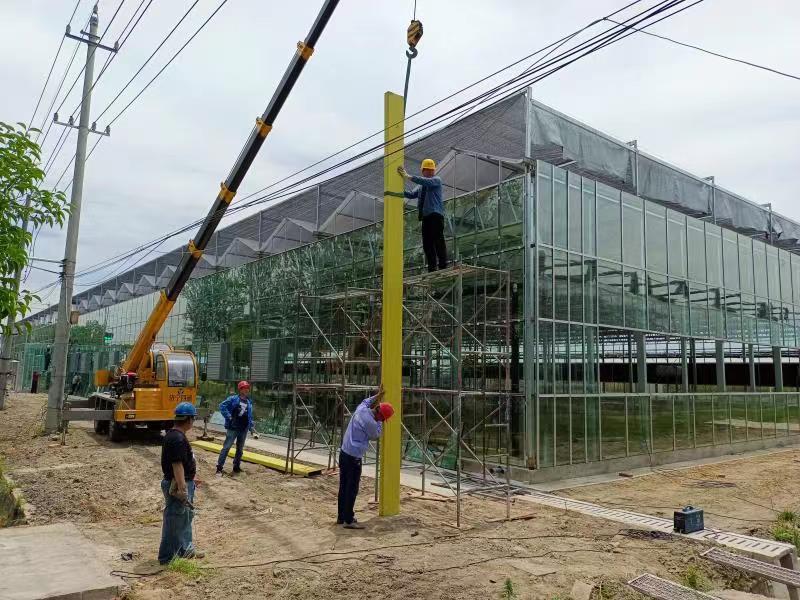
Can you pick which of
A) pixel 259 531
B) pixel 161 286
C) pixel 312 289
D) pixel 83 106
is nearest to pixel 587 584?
pixel 259 531

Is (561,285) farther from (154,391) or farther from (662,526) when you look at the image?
(154,391)

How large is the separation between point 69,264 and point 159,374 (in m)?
4.72

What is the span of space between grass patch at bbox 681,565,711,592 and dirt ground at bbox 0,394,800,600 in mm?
75

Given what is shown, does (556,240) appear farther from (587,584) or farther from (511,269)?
(587,584)

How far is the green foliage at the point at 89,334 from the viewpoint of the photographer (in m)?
43.3

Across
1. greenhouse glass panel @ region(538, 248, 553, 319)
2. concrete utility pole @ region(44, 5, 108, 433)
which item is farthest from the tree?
concrete utility pole @ region(44, 5, 108, 433)

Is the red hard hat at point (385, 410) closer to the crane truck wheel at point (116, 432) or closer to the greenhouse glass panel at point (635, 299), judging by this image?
the greenhouse glass panel at point (635, 299)

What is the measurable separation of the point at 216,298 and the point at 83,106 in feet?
31.4

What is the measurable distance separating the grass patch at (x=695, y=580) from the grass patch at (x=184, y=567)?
5.45 metres

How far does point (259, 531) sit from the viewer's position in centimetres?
827

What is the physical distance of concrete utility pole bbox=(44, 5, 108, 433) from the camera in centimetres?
1772

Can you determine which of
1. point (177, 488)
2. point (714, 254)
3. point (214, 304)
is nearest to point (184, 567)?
point (177, 488)

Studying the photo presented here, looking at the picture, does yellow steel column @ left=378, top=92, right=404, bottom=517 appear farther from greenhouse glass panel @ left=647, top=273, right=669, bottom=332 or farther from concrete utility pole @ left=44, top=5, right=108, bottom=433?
concrete utility pole @ left=44, top=5, right=108, bottom=433

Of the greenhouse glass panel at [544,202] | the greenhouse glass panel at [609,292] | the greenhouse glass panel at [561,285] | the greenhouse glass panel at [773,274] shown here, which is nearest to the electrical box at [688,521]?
the greenhouse glass panel at [561,285]
